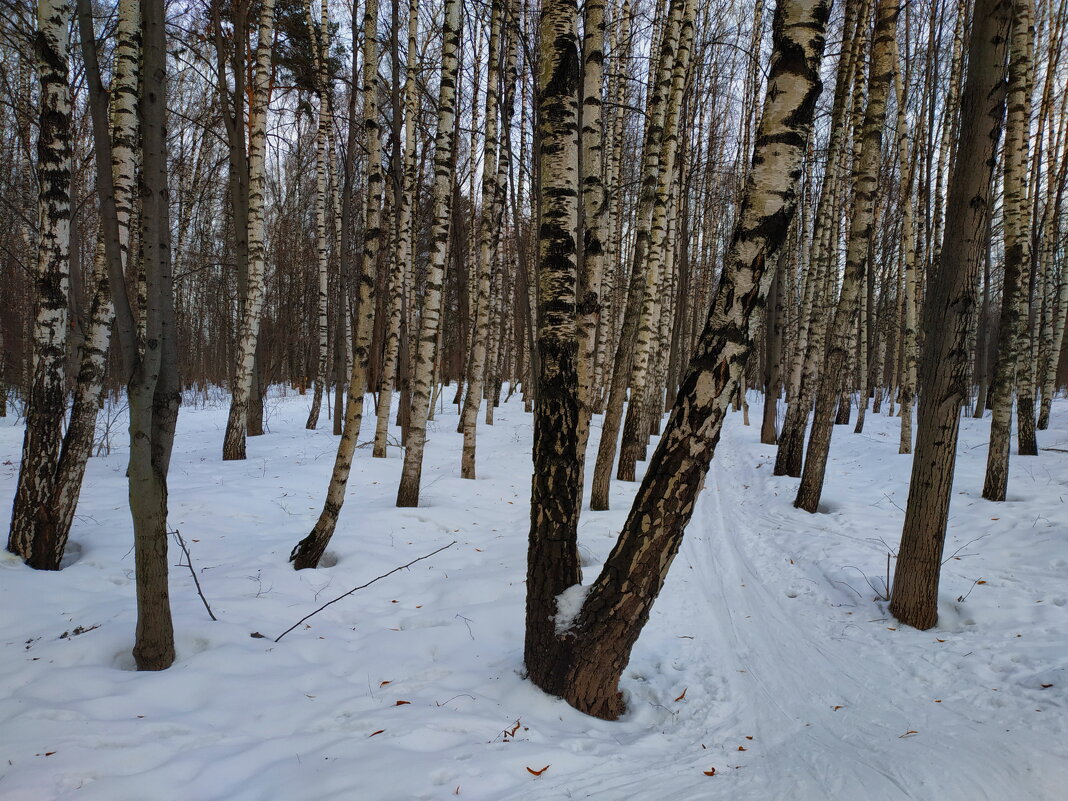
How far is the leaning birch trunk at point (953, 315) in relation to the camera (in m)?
3.66

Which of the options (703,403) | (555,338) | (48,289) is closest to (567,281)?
(555,338)

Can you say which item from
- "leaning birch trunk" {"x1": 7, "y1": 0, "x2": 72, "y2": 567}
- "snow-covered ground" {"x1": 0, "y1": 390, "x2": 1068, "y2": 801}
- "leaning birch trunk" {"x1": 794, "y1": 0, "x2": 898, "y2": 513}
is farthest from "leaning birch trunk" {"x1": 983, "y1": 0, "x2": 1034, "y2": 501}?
"leaning birch trunk" {"x1": 7, "y1": 0, "x2": 72, "y2": 567}

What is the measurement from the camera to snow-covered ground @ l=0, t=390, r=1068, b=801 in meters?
2.31

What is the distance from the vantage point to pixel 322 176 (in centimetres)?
1240

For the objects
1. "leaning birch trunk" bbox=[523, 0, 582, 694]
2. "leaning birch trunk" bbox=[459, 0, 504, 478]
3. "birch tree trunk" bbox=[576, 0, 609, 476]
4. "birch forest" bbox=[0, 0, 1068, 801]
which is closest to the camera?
"birch forest" bbox=[0, 0, 1068, 801]

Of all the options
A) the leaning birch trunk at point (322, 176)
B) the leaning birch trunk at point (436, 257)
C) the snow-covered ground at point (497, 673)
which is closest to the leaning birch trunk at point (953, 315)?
the snow-covered ground at point (497, 673)

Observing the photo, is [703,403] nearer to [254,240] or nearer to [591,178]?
[591,178]

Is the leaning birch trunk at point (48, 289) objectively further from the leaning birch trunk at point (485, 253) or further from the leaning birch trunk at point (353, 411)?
the leaning birch trunk at point (485, 253)

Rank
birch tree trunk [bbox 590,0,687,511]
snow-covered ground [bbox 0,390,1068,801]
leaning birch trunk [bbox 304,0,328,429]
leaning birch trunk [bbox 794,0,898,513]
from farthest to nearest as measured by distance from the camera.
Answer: leaning birch trunk [bbox 304,0,328,429] < birch tree trunk [bbox 590,0,687,511] < leaning birch trunk [bbox 794,0,898,513] < snow-covered ground [bbox 0,390,1068,801]

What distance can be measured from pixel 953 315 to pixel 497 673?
13.2 ft

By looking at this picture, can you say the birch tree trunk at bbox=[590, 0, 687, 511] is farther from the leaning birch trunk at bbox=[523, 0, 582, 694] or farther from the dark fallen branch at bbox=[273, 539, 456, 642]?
the leaning birch trunk at bbox=[523, 0, 582, 694]

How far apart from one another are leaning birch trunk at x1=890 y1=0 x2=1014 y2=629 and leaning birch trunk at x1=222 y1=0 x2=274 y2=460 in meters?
9.08

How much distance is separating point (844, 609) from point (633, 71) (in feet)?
42.1

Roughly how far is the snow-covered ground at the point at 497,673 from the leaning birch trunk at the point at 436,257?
634 mm
